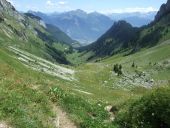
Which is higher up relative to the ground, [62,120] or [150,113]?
[150,113]

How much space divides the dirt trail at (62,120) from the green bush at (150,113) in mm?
3361

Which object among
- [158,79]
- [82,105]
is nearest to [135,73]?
[158,79]

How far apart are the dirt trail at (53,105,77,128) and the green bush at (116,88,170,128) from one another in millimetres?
3361

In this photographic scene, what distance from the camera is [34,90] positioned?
2778 cm

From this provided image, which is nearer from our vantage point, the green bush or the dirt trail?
the dirt trail

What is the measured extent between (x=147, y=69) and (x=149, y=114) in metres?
120

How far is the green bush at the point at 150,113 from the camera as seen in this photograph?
2477 centimetres

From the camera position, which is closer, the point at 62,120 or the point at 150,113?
the point at 62,120

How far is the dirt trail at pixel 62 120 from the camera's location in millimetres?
24545

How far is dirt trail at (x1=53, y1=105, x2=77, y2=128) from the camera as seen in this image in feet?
80.5

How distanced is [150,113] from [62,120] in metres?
5.34

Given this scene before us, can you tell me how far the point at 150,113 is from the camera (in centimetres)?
2536

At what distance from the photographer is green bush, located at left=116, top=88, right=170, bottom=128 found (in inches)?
975

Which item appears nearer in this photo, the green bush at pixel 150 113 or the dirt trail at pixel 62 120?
the dirt trail at pixel 62 120
